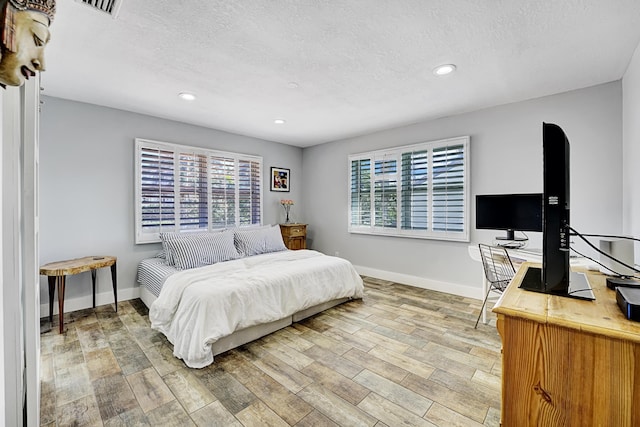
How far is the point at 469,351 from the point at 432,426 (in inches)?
41.0

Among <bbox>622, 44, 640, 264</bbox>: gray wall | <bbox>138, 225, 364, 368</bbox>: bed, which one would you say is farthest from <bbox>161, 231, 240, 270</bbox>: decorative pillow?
<bbox>622, 44, 640, 264</bbox>: gray wall

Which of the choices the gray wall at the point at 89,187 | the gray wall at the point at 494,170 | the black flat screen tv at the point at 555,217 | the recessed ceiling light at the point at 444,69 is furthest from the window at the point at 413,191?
the gray wall at the point at 89,187

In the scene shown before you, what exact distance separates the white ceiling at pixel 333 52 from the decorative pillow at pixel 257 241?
5.74 feet

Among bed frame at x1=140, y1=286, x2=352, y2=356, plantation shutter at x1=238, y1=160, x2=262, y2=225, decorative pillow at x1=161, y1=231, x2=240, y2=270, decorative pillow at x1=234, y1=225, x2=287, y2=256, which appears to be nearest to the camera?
bed frame at x1=140, y1=286, x2=352, y2=356

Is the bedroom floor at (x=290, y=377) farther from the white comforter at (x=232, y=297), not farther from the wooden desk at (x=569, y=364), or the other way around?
the wooden desk at (x=569, y=364)

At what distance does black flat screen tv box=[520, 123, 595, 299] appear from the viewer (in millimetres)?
1277

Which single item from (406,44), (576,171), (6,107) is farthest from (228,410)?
(576,171)

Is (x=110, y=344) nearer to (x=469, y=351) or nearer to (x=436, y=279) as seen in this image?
(x=469, y=351)

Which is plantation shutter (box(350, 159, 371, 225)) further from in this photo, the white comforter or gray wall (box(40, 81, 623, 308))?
the white comforter

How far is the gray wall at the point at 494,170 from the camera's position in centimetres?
289

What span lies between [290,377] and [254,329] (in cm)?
71

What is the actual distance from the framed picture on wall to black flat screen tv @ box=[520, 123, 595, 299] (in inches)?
178

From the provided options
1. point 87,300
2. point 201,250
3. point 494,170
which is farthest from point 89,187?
point 494,170

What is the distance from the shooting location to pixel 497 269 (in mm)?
3146
